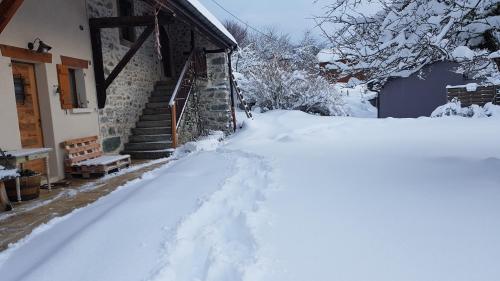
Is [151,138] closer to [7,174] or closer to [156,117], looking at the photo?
[156,117]

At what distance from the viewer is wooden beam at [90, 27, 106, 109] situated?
700 centimetres

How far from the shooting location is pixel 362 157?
16.6 ft

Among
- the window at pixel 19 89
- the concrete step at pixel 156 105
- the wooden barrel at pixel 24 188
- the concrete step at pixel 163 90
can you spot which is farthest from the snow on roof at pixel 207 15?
the wooden barrel at pixel 24 188

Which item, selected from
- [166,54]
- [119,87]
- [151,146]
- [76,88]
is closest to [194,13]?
[119,87]

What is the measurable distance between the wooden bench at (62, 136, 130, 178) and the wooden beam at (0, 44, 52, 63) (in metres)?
1.31

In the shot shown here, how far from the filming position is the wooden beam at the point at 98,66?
700 cm

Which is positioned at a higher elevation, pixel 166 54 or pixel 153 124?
pixel 166 54

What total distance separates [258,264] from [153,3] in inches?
205

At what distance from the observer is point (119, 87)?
8180 mm

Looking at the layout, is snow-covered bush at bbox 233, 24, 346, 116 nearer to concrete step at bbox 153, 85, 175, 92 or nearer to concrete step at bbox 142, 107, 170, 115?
concrete step at bbox 153, 85, 175, 92

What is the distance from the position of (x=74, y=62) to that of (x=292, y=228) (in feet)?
17.5

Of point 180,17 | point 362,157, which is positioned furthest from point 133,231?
point 180,17

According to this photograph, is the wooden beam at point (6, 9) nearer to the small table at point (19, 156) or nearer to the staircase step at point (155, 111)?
the small table at point (19, 156)

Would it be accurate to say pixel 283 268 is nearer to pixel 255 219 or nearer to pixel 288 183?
pixel 255 219
